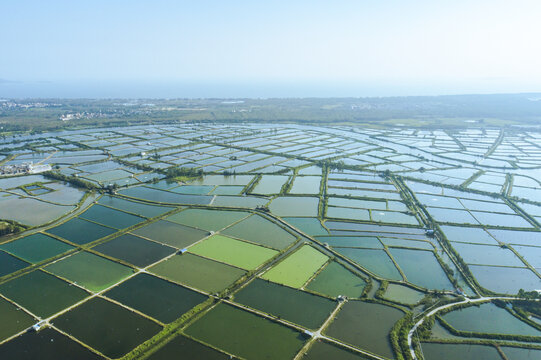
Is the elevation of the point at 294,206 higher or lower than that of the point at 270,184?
lower

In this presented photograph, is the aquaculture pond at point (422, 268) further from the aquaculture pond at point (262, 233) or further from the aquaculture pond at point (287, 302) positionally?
the aquaculture pond at point (262, 233)

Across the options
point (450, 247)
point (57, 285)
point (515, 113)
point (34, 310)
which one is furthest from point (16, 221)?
point (515, 113)

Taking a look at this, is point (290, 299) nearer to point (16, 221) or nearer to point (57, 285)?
point (57, 285)

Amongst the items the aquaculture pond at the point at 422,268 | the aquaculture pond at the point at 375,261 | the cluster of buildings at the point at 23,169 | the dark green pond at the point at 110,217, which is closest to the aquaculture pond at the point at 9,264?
the dark green pond at the point at 110,217

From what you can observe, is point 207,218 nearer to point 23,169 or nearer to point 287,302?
point 287,302

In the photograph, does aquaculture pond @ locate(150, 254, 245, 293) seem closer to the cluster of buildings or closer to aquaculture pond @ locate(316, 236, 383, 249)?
aquaculture pond @ locate(316, 236, 383, 249)

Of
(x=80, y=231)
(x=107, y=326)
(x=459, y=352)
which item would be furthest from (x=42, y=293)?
(x=459, y=352)
